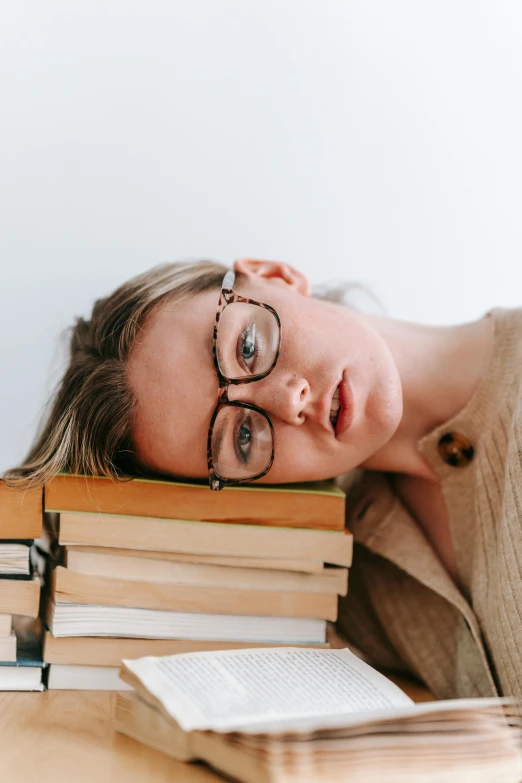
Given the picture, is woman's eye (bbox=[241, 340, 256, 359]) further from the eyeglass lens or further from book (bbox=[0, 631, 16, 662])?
book (bbox=[0, 631, 16, 662])

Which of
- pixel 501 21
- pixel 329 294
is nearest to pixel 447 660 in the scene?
pixel 329 294

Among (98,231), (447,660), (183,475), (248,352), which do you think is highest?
(98,231)

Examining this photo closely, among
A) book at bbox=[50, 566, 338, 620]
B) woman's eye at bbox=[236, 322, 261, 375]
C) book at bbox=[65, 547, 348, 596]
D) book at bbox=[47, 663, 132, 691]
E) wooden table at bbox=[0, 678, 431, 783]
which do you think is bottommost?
book at bbox=[47, 663, 132, 691]

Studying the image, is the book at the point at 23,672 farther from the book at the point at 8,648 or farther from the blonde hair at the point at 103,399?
the blonde hair at the point at 103,399

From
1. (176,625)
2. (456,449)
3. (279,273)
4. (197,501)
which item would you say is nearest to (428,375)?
(456,449)

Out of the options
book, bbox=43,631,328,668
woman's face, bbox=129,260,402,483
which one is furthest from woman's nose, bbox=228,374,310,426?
book, bbox=43,631,328,668

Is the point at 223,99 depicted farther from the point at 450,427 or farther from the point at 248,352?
the point at 450,427

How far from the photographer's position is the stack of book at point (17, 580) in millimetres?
988

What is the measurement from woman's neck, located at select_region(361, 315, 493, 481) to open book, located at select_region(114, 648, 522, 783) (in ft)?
1.84

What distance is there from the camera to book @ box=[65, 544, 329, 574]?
1.03 m

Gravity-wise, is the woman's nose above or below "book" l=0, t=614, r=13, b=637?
above

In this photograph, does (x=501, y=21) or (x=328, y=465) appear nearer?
(x=328, y=465)

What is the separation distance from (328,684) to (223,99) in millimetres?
1219

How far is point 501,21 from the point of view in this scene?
1.58m
